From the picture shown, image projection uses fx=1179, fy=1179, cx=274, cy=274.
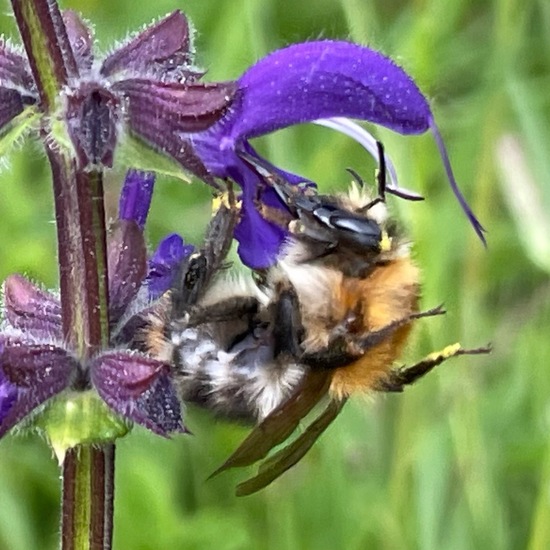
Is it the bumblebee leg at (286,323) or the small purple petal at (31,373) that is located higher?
the bumblebee leg at (286,323)

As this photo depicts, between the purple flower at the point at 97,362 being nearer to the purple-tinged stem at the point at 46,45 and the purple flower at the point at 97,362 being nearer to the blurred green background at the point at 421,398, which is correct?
the purple-tinged stem at the point at 46,45

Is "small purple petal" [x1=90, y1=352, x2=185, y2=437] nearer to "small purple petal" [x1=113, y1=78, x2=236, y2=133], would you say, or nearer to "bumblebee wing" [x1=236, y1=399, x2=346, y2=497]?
"bumblebee wing" [x1=236, y1=399, x2=346, y2=497]

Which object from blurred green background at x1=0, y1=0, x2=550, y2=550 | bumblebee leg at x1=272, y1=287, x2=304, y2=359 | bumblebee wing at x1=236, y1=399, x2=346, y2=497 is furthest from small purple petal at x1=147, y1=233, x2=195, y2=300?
blurred green background at x1=0, y1=0, x2=550, y2=550

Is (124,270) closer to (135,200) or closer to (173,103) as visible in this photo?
(135,200)

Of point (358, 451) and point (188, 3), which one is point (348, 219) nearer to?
point (358, 451)

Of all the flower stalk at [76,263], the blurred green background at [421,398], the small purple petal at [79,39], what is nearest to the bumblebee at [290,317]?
the flower stalk at [76,263]

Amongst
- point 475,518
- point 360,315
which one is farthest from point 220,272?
point 475,518
